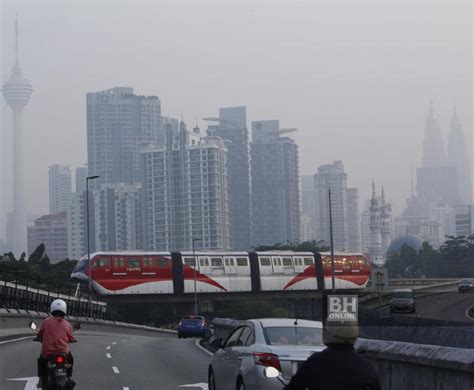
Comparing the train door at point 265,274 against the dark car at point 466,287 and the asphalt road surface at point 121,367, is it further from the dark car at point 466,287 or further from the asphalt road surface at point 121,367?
the asphalt road surface at point 121,367

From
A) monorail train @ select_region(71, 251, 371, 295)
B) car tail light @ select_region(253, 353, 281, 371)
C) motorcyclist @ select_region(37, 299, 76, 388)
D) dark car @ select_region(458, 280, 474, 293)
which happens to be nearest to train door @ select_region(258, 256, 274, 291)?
monorail train @ select_region(71, 251, 371, 295)

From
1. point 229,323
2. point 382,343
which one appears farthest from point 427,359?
point 229,323

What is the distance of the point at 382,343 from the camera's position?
608 inches

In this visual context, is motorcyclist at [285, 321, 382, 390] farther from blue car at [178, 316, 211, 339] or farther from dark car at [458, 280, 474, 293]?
dark car at [458, 280, 474, 293]

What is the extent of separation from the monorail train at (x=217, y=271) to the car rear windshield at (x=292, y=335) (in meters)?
60.8

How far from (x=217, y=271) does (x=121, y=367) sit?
2310 inches

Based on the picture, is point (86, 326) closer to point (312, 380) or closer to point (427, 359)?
point (427, 359)

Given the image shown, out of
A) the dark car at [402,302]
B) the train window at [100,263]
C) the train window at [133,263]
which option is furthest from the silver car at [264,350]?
the train window at [133,263]

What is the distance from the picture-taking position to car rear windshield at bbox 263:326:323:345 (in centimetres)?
1463

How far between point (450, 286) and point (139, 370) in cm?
10008

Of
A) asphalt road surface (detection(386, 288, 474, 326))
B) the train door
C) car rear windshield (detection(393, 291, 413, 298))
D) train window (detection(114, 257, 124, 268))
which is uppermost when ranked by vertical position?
train window (detection(114, 257, 124, 268))

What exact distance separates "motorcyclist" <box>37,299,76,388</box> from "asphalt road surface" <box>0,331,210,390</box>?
5.66 m

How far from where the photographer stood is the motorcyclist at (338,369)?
6848 mm

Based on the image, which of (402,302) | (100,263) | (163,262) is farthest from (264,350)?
(163,262)
